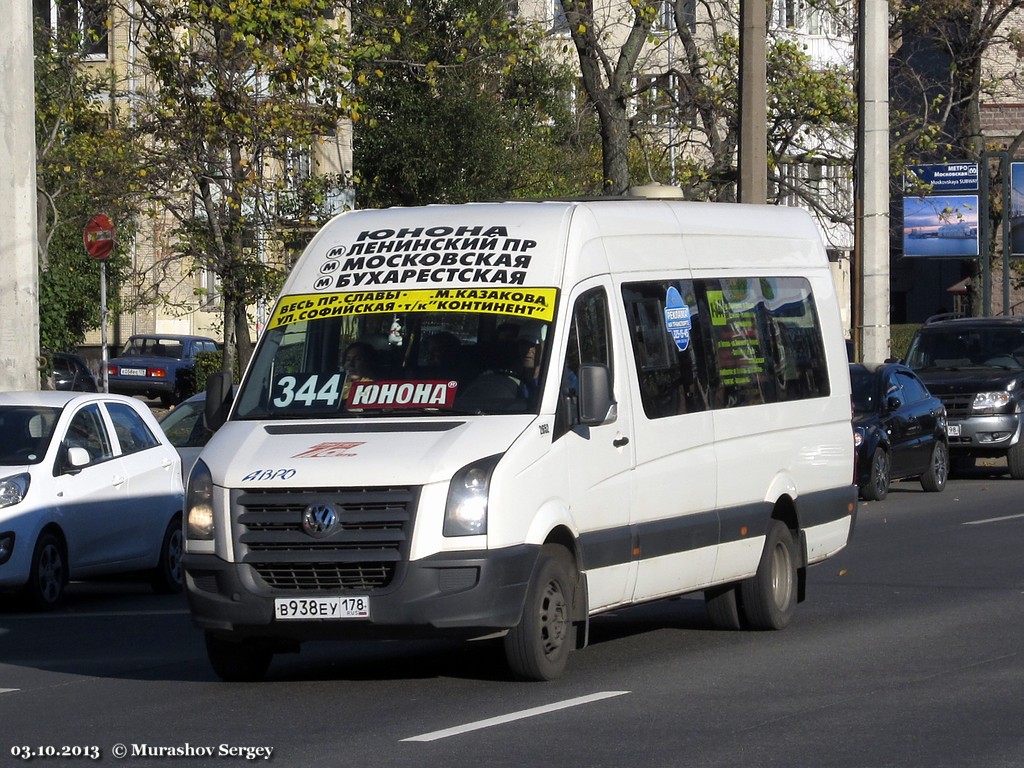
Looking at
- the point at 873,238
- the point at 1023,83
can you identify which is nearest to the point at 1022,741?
the point at 873,238

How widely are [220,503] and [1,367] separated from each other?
9.18 m

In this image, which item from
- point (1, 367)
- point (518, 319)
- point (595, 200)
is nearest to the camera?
point (518, 319)

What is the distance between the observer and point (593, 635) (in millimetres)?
11164

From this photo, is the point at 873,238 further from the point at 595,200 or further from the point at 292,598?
the point at 292,598

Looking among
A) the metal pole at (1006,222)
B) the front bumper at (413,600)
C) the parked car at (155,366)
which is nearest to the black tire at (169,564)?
the front bumper at (413,600)

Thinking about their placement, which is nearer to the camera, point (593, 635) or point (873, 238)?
point (593, 635)

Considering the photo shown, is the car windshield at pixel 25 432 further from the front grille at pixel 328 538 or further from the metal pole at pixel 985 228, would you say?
the metal pole at pixel 985 228

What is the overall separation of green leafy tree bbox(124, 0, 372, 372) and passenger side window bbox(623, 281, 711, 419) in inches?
323

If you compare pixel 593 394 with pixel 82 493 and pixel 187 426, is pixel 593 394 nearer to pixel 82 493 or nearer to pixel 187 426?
pixel 82 493

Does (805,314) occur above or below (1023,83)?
below

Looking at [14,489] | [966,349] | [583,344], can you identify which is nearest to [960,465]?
[966,349]

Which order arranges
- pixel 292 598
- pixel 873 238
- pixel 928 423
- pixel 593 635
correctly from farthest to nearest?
pixel 873 238, pixel 928 423, pixel 593 635, pixel 292 598

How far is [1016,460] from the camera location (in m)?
25.0

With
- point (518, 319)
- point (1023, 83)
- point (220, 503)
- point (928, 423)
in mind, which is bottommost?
point (928, 423)
